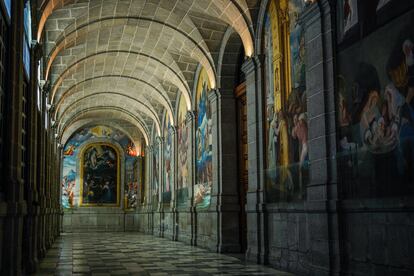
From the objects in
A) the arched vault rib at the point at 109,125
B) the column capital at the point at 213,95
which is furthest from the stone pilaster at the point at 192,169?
the arched vault rib at the point at 109,125

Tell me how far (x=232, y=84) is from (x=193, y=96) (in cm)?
435

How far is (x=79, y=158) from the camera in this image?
39.5 metres

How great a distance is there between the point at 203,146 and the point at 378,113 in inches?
489

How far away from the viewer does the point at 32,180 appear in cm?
1242

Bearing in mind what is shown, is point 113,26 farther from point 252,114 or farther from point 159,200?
point 159,200

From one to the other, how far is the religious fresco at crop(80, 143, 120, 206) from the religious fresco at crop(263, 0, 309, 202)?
27487 millimetres

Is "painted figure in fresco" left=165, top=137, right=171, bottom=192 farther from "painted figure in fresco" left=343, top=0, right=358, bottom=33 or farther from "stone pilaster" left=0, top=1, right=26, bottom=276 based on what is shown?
"painted figure in fresco" left=343, top=0, right=358, bottom=33

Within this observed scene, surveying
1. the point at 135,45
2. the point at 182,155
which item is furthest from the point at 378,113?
the point at 182,155

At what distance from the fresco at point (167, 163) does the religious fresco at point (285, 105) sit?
14095 millimetres

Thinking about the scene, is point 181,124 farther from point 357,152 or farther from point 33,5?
point 357,152

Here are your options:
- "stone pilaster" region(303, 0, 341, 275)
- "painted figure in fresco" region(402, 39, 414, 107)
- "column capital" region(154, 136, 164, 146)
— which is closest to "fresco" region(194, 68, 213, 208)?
"stone pilaster" region(303, 0, 341, 275)

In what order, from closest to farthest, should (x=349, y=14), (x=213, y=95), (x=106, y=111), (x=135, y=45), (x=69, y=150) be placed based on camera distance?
1. (x=349, y=14)
2. (x=213, y=95)
3. (x=135, y=45)
4. (x=106, y=111)
5. (x=69, y=150)

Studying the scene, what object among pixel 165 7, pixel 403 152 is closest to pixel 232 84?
pixel 165 7

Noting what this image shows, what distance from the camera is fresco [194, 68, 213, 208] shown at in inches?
759
